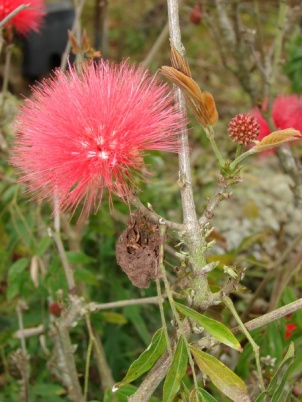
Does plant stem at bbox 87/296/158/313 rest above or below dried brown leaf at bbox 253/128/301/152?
below

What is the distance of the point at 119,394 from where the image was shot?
4.11 ft

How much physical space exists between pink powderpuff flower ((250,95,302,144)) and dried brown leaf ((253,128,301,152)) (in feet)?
2.51

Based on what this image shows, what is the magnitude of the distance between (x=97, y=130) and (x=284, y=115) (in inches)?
36.8

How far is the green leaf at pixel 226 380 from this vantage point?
39.1 inches

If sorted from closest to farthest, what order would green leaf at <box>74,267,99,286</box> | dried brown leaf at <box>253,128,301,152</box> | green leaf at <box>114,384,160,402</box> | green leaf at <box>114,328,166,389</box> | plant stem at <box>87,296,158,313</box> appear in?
1. dried brown leaf at <box>253,128,301,152</box>
2. green leaf at <box>114,328,166,389</box>
3. green leaf at <box>114,384,160,402</box>
4. plant stem at <box>87,296,158,313</box>
5. green leaf at <box>74,267,99,286</box>

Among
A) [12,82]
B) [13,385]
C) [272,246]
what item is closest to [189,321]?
[13,385]

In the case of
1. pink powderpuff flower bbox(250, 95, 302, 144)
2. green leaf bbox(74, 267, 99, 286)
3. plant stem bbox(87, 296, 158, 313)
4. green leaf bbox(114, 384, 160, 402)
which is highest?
pink powderpuff flower bbox(250, 95, 302, 144)

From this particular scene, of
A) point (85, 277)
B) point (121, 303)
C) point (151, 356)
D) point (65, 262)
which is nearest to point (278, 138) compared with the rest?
point (151, 356)

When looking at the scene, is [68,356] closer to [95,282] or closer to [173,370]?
[95,282]

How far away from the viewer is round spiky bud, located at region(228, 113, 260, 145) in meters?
1.02

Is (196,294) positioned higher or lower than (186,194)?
lower

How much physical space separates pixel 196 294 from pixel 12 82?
3279mm

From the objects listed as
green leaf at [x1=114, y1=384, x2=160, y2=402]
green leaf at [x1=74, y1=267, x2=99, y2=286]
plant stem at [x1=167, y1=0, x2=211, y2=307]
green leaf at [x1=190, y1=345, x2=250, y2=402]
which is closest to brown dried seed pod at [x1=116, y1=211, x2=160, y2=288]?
plant stem at [x1=167, y1=0, x2=211, y2=307]

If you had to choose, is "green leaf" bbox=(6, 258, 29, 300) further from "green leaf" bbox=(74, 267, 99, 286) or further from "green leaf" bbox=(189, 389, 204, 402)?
"green leaf" bbox=(189, 389, 204, 402)
